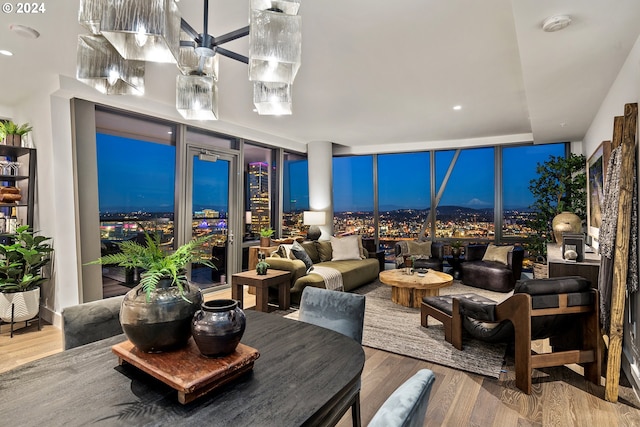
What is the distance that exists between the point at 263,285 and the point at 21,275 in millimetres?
2733

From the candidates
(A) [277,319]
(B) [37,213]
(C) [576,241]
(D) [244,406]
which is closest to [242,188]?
(B) [37,213]

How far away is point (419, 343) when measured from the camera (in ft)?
10.8

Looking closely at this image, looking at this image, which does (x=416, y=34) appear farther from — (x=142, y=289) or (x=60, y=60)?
(x=60, y=60)

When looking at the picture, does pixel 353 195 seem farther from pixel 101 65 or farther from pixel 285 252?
pixel 101 65

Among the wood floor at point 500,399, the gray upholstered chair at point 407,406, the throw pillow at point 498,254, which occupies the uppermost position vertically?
the gray upholstered chair at point 407,406

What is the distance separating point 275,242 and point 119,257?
495 cm

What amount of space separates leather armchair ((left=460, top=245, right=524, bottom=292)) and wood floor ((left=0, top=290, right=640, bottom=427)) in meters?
2.69

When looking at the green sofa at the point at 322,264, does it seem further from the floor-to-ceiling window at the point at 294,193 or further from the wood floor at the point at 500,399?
the wood floor at the point at 500,399

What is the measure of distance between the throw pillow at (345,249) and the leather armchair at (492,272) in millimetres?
1889

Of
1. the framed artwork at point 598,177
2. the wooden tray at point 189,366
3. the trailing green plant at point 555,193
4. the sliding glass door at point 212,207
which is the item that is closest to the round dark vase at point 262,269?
the sliding glass door at point 212,207

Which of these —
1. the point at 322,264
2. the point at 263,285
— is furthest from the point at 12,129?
the point at 322,264

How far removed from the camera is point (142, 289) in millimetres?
1205

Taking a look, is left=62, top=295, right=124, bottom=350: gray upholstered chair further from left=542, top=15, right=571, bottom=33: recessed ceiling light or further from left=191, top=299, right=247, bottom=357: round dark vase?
left=542, top=15, right=571, bottom=33: recessed ceiling light

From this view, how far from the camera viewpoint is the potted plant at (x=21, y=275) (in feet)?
11.9
